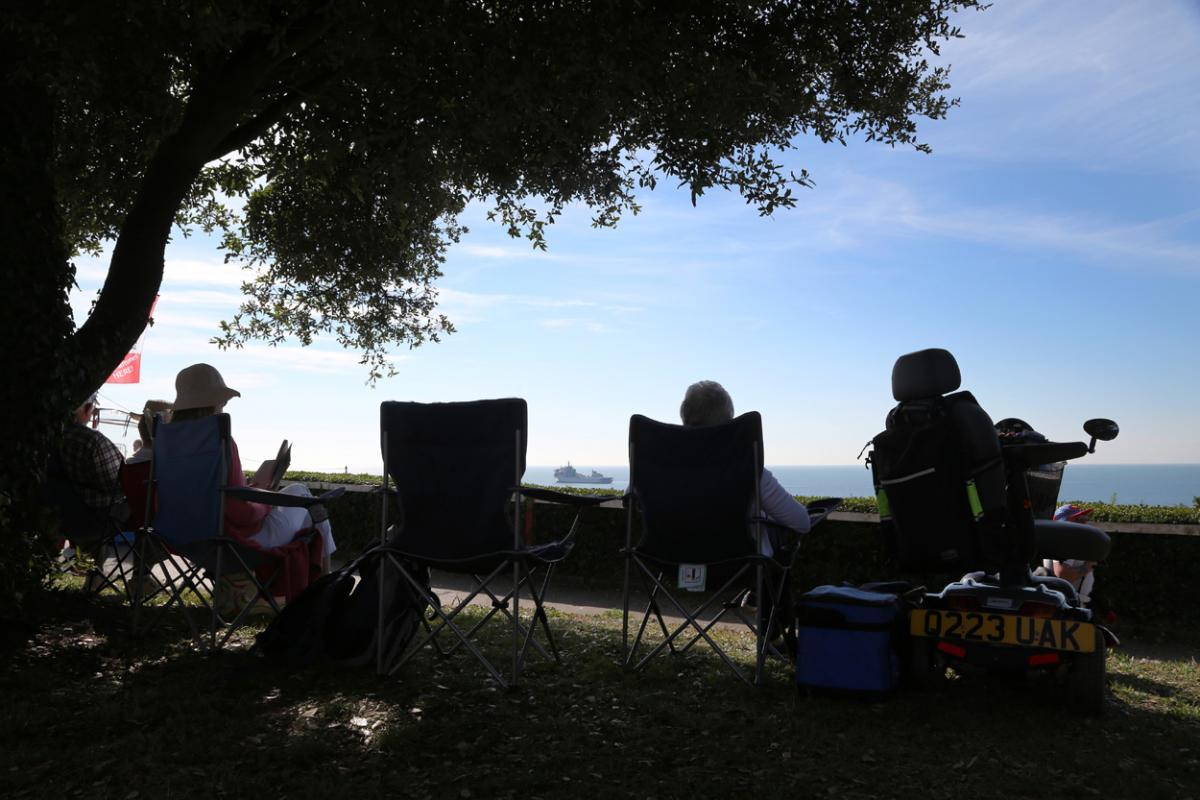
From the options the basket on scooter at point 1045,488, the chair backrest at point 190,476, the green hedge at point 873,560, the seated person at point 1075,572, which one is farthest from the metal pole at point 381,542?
the seated person at point 1075,572

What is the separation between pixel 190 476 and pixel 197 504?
150mm

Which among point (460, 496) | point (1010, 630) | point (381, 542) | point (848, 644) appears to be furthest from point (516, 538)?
point (1010, 630)

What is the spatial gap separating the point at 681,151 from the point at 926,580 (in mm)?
3585

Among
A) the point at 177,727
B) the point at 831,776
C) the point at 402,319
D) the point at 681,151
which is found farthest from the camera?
the point at 402,319

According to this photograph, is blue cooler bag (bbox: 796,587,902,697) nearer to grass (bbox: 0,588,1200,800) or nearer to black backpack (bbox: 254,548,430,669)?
grass (bbox: 0,588,1200,800)

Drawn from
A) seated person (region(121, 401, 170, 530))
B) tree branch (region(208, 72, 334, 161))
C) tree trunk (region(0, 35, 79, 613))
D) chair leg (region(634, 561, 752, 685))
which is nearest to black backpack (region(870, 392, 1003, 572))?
chair leg (region(634, 561, 752, 685))

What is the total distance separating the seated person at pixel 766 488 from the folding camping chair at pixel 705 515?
9 cm

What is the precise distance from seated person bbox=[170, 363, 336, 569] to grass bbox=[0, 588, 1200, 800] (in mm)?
693

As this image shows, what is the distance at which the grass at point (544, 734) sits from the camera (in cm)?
300

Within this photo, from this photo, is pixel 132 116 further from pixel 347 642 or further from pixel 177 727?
pixel 177 727

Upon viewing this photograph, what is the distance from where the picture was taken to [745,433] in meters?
4.25

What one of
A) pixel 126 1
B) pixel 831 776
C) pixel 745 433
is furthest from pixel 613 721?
pixel 126 1

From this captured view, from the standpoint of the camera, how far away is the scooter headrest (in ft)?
13.2

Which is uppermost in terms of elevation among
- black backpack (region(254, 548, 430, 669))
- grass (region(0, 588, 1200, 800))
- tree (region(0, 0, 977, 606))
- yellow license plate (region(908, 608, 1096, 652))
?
tree (region(0, 0, 977, 606))
